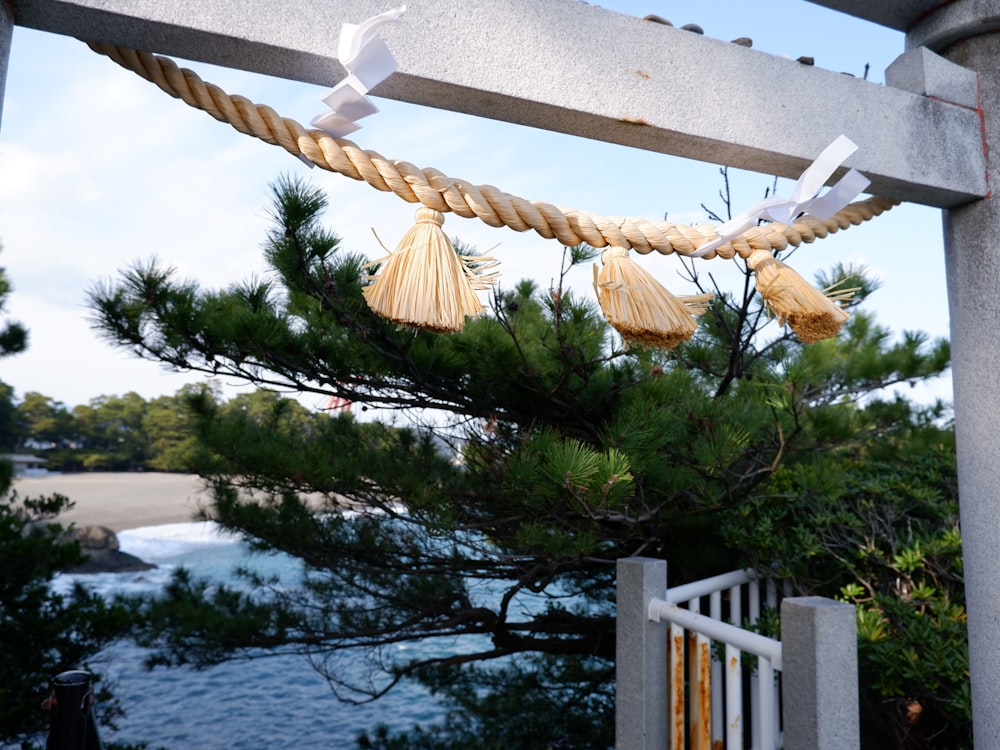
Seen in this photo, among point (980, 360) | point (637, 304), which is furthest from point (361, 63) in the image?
point (980, 360)

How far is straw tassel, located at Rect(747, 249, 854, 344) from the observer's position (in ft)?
3.38

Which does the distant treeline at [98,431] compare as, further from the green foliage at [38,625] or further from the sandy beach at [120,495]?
the green foliage at [38,625]

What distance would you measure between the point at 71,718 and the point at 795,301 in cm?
153

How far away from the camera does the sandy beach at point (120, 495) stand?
16562 mm

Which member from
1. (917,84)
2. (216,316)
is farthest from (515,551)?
(917,84)

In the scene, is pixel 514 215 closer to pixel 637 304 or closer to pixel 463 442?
pixel 637 304

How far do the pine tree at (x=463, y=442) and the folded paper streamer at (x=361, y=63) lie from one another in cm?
86

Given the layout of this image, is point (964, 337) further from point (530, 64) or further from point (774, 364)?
point (774, 364)

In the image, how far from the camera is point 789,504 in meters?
2.46

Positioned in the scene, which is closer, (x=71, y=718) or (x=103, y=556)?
(x=71, y=718)

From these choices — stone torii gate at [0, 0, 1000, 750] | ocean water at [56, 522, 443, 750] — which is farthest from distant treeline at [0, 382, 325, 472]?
stone torii gate at [0, 0, 1000, 750]

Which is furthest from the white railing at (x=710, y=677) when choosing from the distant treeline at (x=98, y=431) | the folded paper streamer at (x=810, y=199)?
the distant treeline at (x=98, y=431)

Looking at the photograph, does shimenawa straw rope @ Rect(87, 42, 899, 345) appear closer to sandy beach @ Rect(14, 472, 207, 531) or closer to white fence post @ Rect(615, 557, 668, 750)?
white fence post @ Rect(615, 557, 668, 750)

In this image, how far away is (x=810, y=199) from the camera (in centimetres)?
101
